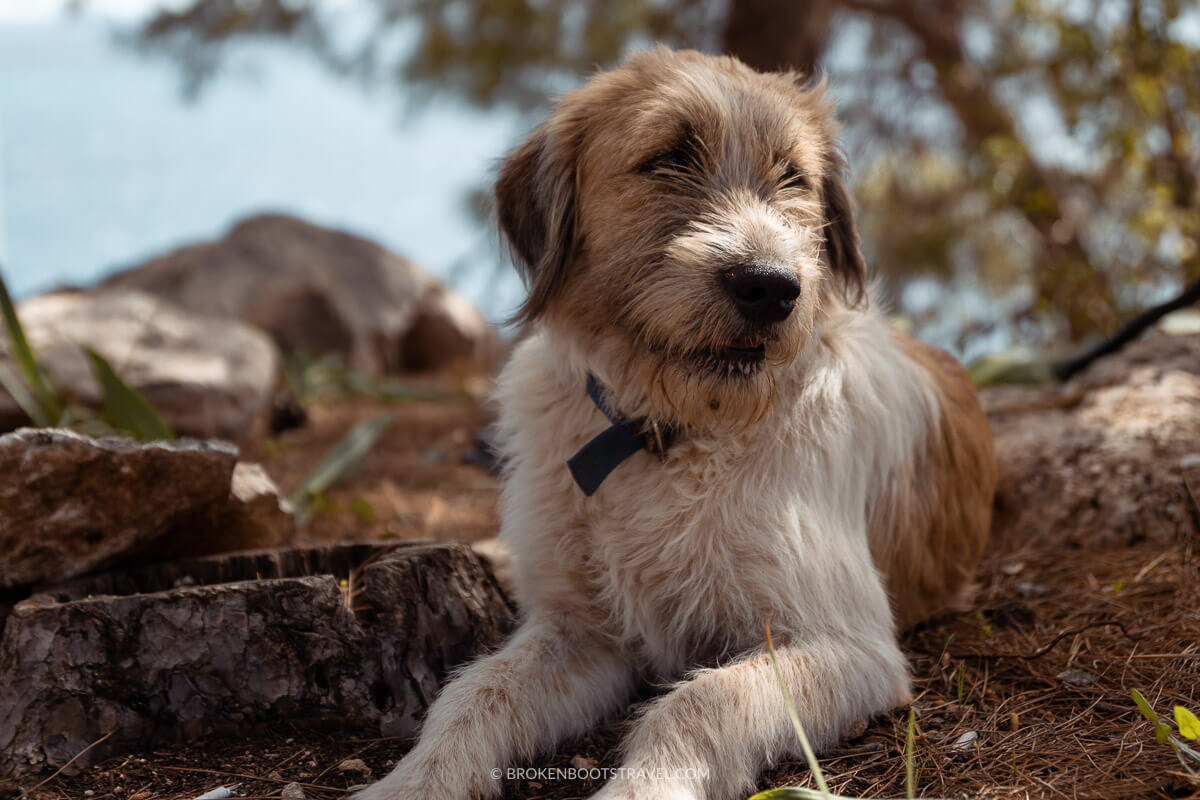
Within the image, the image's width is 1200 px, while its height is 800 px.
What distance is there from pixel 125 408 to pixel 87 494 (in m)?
1.40

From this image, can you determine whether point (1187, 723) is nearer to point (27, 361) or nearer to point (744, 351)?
point (744, 351)

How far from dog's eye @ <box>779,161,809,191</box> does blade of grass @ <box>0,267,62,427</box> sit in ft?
11.0

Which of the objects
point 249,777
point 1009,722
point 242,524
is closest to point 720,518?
point 1009,722

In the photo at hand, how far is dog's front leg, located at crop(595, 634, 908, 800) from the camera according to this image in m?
2.46

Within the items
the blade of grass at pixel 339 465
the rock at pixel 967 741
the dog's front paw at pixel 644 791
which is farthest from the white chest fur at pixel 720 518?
the blade of grass at pixel 339 465

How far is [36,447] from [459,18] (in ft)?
22.6

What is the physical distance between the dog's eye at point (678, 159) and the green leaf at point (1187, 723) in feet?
6.74

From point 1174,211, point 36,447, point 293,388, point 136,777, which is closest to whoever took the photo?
point 136,777

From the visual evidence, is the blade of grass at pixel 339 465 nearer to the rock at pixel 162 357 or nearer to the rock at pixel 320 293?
the rock at pixel 162 357

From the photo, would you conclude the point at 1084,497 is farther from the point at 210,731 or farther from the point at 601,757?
the point at 210,731

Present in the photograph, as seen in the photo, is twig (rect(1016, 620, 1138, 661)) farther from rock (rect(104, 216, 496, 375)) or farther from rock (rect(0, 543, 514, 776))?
rock (rect(104, 216, 496, 375))

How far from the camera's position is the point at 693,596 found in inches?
118

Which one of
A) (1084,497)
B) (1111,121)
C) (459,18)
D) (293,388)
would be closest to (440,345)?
(293,388)

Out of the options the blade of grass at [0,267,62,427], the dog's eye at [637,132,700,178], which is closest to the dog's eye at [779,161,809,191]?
the dog's eye at [637,132,700,178]
